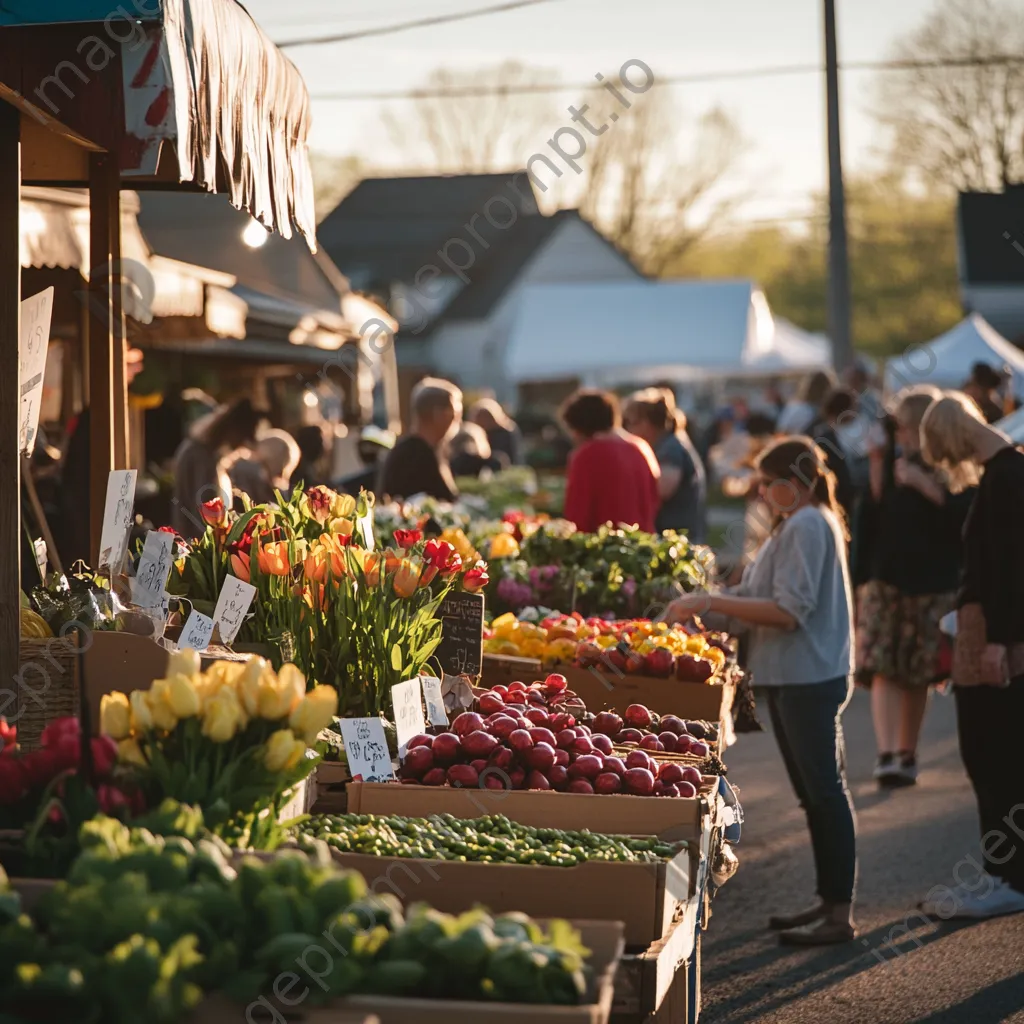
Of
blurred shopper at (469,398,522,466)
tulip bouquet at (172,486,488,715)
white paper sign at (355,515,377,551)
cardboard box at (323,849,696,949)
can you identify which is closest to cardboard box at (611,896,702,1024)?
cardboard box at (323,849,696,949)

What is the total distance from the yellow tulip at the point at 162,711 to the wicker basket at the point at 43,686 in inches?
37.6

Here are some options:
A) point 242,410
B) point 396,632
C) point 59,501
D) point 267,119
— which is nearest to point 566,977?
point 396,632

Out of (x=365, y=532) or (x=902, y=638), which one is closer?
(x=365, y=532)

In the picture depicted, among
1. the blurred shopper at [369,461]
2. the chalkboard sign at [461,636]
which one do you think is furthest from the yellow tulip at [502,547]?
the blurred shopper at [369,461]

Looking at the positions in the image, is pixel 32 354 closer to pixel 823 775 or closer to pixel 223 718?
pixel 223 718

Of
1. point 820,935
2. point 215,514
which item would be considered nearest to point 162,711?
point 215,514

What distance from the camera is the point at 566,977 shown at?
Result: 2.45 meters

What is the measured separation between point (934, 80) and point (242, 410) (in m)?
38.3

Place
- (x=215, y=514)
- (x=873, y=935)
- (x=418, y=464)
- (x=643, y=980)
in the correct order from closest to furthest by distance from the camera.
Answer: (x=643, y=980), (x=215, y=514), (x=873, y=935), (x=418, y=464)

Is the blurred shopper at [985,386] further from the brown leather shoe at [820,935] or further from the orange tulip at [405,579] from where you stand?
the orange tulip at [405,579]

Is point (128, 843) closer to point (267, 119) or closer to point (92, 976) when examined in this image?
point (92, 976)

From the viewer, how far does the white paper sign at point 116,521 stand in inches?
167

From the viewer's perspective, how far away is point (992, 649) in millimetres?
5738

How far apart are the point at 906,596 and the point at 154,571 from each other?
491 cm
